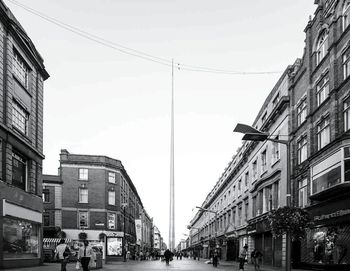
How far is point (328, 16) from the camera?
2945cm

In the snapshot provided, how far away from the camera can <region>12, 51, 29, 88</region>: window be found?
30741 mm

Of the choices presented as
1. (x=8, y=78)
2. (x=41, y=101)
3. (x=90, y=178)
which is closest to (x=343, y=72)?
(x=8, y=78)

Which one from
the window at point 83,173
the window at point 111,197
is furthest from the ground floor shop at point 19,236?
the window at point 111,197

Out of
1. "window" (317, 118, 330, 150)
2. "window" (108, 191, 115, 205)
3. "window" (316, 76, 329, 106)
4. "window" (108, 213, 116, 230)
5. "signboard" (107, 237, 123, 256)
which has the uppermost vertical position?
"window" (316, 76, 329, 106)

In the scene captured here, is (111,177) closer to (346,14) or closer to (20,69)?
(20,69)

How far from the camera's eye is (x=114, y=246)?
60.9 m

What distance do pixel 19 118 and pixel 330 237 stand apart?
748 inches

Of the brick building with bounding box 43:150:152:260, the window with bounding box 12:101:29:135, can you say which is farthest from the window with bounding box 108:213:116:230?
the window with bounding box 12:101:29:135

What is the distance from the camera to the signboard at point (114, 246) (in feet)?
197

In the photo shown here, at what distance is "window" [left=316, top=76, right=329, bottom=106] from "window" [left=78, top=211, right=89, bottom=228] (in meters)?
47.5

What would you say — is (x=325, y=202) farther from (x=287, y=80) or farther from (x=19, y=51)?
(x=19, y=51)

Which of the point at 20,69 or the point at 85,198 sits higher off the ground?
the point at 20,69

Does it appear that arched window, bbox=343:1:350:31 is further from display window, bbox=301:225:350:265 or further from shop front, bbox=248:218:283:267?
shop front, bbox=248:218:283:267

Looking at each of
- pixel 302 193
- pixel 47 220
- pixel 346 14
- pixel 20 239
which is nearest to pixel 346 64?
pixel 346 14
